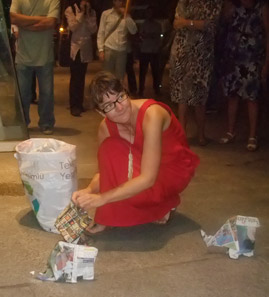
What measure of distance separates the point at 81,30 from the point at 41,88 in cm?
109

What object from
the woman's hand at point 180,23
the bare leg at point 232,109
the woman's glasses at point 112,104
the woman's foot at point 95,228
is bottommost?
the woman's foot at point 95,228

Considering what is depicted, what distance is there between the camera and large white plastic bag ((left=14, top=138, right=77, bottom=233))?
3.15m

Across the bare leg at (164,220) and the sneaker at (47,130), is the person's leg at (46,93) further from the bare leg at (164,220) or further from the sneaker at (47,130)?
the bare leg at (164,220)

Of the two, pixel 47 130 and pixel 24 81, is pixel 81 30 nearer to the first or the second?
pixel 24 81

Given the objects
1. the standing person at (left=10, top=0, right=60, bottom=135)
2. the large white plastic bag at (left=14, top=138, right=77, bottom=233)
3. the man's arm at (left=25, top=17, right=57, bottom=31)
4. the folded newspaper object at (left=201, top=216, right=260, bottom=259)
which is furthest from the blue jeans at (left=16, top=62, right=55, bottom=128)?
the folded newspaper object at (left=201, top=216, right=260, bottom=259)

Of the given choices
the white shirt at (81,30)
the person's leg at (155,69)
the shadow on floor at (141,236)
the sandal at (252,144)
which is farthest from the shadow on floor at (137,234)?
the person's leg at (155,69)

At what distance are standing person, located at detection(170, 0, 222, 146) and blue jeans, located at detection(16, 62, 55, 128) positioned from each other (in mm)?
1311

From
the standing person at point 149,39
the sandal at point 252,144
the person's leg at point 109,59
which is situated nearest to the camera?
the sandal at point 252,144

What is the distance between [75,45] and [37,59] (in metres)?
0.96

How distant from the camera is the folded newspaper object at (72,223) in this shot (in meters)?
2.79

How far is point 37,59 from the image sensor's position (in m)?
5.43

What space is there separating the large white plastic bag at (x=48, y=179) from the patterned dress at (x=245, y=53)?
233 centimetres

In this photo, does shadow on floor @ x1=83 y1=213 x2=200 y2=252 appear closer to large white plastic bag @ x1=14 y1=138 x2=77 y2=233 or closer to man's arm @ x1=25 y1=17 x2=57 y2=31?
large white plastic bag @ x1=14 y1=138 x2=77 y2=233

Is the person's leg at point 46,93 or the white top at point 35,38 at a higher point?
the white top at point 35,38
